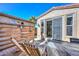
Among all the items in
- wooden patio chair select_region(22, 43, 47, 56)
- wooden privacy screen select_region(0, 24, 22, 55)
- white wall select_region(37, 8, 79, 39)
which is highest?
white wall select_region(37, 8, 79, 39)

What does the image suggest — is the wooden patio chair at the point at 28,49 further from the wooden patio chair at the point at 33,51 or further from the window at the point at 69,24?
the window at the point at 69,24

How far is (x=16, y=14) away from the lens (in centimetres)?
275

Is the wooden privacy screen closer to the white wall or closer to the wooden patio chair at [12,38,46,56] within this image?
the wooden patio chair at [12,38,46,56]

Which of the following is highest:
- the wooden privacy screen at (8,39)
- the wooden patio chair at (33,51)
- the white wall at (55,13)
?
the white wall at (55,13)

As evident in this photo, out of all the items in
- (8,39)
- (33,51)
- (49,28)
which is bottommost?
(33,51)

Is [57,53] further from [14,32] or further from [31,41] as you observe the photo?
[14,32]

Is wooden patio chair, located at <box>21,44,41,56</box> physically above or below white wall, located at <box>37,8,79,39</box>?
below

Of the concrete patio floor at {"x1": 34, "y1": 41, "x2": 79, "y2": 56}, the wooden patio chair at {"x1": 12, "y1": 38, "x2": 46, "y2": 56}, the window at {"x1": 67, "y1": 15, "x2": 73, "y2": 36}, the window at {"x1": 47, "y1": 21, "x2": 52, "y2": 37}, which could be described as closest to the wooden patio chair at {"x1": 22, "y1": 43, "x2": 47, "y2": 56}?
the wooden patio chair at {"x1": 12, "y1": 38, "x2": 46, "y2": 56}

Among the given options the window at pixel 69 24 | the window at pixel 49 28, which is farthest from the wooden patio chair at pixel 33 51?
the window at pixel 69 24

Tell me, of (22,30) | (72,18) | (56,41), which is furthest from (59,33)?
(22,30)

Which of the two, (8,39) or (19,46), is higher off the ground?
(8,39)

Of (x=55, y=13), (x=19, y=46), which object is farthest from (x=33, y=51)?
(x=55, y=13)

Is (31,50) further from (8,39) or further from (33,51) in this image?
(8,39)

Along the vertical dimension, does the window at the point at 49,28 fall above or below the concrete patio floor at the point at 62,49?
above
